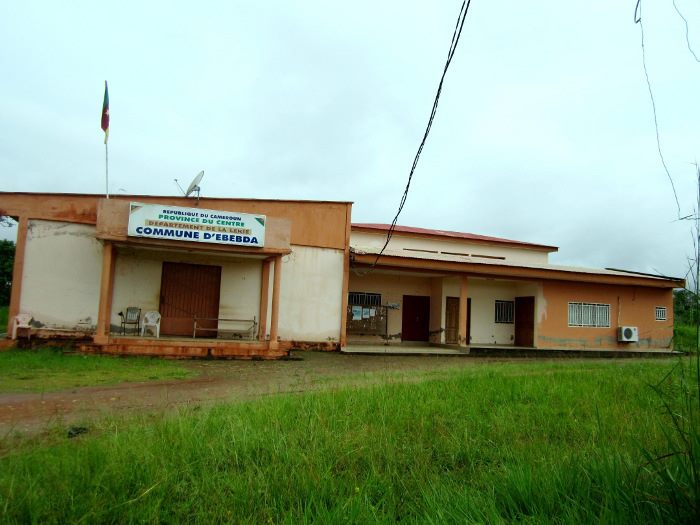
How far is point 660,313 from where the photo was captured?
21453 millimetres

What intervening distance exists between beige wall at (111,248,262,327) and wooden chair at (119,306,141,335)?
22cm

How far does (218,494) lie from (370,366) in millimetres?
9803

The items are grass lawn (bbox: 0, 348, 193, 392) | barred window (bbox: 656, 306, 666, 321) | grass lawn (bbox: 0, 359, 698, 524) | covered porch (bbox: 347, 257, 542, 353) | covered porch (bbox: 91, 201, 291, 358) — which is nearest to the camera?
grass lawn (bbox: 0, 359, 698, 524)

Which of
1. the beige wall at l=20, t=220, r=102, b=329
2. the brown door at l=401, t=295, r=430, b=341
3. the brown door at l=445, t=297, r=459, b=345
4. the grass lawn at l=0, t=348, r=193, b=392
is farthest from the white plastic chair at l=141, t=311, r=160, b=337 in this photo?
the brown door at l=445, t=297, r=459, b=345

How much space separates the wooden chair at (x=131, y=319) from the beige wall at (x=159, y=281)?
0.71 feet

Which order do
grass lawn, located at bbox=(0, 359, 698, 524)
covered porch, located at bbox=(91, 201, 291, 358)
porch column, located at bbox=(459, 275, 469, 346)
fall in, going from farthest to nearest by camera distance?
porch column, located at bbox=(459, 275, 469, 346) < covered porch, located at bbox=(91, 201, 291, 358) < grass lawn, located at bbox=(0, 359, 698, 524)

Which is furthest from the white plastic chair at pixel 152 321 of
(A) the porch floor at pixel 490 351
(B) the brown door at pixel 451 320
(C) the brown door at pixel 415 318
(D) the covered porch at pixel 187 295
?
(B) the brown door at pixel 451 320

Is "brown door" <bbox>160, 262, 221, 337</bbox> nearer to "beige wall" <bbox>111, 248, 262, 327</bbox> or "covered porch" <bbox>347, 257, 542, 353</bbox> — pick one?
"beige wall" <bbox>111, 248, 262, 327</bbox>

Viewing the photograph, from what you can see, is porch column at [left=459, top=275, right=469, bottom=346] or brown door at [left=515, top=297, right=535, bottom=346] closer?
porch column at [left=459, top=275, right=469, bottom=346]

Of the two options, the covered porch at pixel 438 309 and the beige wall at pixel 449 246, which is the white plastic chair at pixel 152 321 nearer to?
the covered porch at pixel 438 309

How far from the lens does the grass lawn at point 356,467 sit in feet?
9.58

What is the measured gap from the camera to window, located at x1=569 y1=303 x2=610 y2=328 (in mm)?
20109

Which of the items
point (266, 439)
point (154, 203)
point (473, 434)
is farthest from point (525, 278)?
point (266, 439)

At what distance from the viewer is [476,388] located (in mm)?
7266
